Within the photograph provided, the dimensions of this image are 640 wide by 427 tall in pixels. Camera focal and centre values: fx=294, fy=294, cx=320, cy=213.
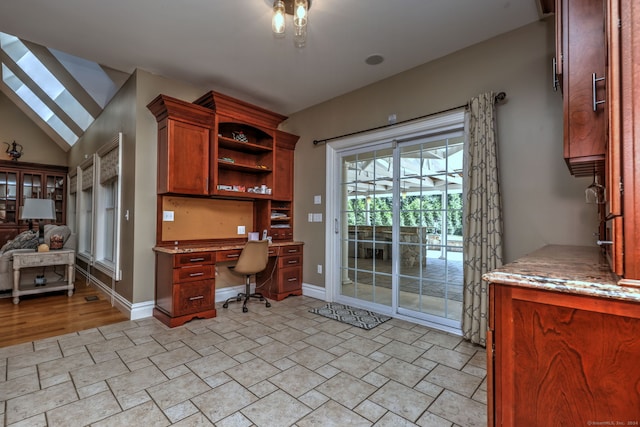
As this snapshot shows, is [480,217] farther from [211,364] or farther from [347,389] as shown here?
[211,364]

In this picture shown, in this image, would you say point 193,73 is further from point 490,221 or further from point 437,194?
point 490,221

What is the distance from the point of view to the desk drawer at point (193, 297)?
3.12m

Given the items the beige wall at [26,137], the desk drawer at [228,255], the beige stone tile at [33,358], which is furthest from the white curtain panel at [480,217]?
the beige wall at [26,137]

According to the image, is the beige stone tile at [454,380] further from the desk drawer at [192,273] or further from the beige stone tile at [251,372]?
the desk drawer at [192,273]

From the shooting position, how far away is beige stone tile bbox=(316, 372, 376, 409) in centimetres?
185

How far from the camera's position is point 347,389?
6.47 ft

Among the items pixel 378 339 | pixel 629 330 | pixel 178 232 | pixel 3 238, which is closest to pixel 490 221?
pixel 378 339

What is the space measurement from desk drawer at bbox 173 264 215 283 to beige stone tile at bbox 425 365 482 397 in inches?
96.3

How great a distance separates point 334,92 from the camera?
13.1 feet

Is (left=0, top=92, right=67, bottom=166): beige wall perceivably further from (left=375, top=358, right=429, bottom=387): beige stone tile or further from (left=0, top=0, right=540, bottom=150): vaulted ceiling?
(left=375, top=358, right=429, bottom=387): beige stone tile

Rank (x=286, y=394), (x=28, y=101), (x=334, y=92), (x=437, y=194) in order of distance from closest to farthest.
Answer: (x=286, y=394) → (x=437, y=194) → (x=334, y=92) → (x=28, y=101)

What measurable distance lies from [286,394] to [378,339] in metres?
1.20

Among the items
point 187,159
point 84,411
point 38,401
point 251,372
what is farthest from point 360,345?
point 187,159

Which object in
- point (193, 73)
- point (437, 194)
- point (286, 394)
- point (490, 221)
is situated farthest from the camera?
point (193, 73)
